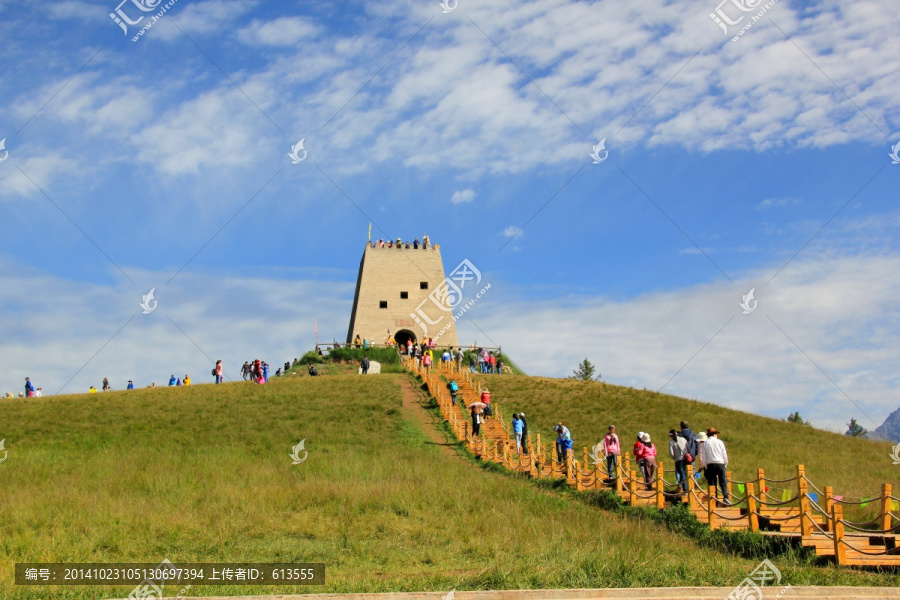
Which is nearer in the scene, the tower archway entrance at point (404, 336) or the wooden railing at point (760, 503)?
the wooden railing at point (760, 503)

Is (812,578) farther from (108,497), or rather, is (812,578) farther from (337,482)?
(108,497)

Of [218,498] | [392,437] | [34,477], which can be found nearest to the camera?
[218,498]

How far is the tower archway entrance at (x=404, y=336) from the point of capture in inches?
1960

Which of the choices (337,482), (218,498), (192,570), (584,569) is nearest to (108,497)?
(218,498)

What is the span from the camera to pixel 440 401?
29.6m

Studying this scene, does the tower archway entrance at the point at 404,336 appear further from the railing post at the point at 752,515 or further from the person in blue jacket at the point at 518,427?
the railing post at the point at 752,515

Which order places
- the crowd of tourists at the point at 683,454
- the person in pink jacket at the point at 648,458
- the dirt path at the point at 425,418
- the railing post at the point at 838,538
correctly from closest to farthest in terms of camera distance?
the railing post at the point at 838,538
the crowd of tourists at the point at 683,454
the person in pink jacket at the point at 648,458
the dirt path at the point at 425,418

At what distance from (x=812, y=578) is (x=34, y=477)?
58.2ft

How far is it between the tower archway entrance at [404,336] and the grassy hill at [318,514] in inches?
877

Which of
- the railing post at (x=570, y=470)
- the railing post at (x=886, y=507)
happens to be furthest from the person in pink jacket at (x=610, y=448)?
the railing post at (x=886, y=507)

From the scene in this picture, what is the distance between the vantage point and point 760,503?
11.8 meters

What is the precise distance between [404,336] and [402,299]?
250 cm

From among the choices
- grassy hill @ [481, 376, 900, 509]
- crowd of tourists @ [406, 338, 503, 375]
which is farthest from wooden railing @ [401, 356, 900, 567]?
crowd of tourists @ [406, 338, 503, 375]

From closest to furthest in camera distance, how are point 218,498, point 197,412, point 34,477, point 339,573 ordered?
point 339,573
point 218,498
point 34,477
point 197,412
